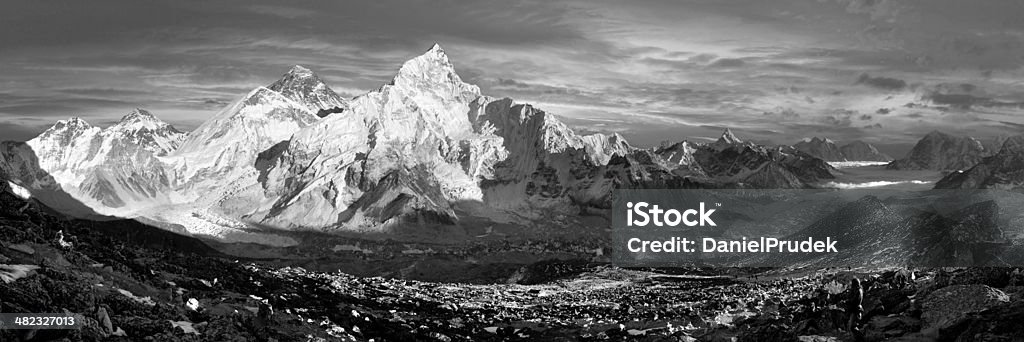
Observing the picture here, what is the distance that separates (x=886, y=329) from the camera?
196 feet

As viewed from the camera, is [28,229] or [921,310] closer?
[921,310]

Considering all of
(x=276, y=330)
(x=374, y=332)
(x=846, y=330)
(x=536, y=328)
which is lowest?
(x=536, y=328)

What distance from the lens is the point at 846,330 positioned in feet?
206

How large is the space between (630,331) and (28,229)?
319ft

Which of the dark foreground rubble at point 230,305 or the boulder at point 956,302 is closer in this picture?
the dark foreground rubble at point 230,305

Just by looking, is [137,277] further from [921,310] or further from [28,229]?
[921,310]

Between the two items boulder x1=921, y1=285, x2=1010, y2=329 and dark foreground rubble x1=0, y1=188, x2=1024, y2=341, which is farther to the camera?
boulder x1=921, y1=285, x2=1010, y2=329

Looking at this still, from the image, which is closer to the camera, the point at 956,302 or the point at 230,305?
the point at 956,302

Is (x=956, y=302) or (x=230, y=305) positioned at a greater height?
(x=956, y=302)

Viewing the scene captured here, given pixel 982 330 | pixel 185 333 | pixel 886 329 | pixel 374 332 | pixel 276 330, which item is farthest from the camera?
pixel 374 332

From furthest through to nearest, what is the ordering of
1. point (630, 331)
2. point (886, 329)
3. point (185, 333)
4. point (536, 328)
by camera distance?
point (536, 328), point (630, 331), point (185, 333), point (886, 329)

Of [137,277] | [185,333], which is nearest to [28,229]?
[137,277]

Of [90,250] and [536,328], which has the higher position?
[90,250]

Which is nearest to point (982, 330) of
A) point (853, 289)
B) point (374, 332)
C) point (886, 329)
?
point (886, 329)
